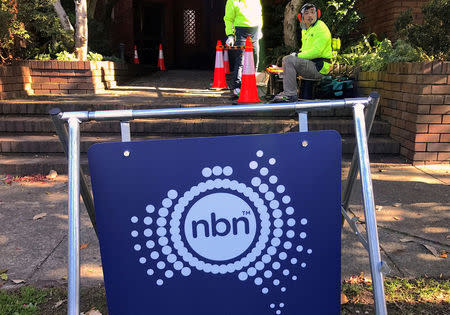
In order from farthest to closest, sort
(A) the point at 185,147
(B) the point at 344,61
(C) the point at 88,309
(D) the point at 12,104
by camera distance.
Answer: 1. (B) the point at 344,61
2. (D) the point at 12,104
3. (C) the point at 88,309
4. (A) the point at 185,147

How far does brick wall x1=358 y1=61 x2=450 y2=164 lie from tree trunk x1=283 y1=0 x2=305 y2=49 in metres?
5.02

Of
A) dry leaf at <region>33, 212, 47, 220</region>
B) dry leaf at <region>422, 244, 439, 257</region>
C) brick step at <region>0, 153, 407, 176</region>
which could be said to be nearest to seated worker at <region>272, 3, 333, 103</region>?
brick step at <region>0, 153, 407, 176</region>

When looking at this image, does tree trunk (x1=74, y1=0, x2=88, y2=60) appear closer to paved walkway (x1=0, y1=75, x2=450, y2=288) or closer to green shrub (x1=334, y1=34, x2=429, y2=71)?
paved walkway (x1=0, y1=75, x2=450, y2=288)

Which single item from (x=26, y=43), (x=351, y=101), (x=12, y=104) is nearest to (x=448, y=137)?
(x=351, y=101)

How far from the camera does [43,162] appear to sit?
480 cm

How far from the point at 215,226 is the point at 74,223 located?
56cm

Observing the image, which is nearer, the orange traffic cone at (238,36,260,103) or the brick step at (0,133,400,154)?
the brick step at (0,133,400,154)

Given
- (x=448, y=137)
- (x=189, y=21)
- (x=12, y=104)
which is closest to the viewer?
(x=448, y=137)

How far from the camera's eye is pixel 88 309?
2.20m

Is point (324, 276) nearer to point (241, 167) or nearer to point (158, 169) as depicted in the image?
point (241, 167)

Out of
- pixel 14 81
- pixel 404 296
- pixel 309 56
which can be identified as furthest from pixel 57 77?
pixel 404 296

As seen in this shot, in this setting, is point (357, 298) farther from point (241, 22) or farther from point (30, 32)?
point (30, 32)

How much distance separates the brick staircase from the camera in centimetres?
505

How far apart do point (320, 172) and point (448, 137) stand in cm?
398
